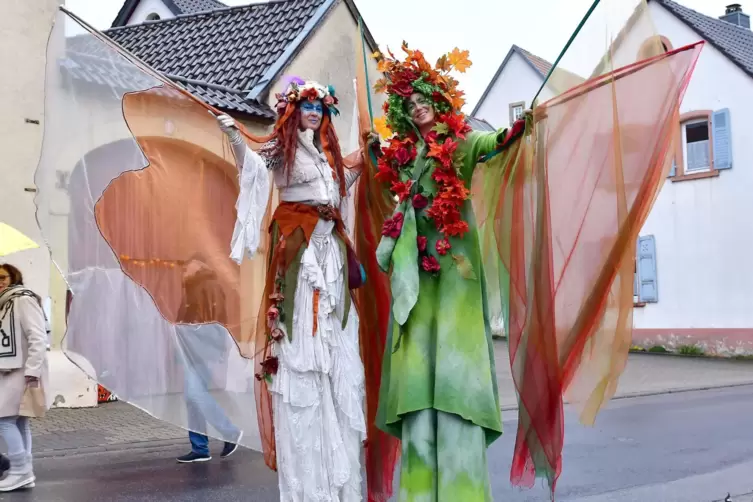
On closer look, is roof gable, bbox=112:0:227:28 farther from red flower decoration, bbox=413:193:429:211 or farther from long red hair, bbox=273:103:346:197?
red flower decoration, bbox=413:193:429:211

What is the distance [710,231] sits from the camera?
801 inches

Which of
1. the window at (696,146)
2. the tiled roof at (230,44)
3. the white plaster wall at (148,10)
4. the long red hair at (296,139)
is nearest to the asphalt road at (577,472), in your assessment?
the long red hair at (296,139)

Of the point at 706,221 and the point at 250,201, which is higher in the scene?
the point at 706,221

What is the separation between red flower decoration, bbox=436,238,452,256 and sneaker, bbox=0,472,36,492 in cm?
374

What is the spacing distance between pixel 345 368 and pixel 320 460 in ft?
1.52

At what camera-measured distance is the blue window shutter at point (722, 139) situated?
19969 millimetres

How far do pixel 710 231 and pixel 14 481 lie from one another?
58.0ft

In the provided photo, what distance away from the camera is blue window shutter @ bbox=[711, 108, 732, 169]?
65.5 ft

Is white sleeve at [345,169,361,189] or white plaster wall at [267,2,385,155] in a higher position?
white plaster wall at [267,2,385,155]

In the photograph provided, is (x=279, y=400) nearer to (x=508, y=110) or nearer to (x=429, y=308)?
Answer: (x=429, y=308)

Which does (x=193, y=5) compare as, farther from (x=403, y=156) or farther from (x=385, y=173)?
(x=403, y=156)

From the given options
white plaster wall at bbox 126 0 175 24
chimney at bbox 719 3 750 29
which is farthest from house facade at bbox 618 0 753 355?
white plaster wall at bbox 126 0 175 24

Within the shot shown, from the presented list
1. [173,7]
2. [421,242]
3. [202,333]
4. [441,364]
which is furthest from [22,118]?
[173,7]

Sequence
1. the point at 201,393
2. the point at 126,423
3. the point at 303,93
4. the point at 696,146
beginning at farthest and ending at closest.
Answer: the point at 696,146 < the point at 126,423 < the point at 201,393 < the point at 303,93
